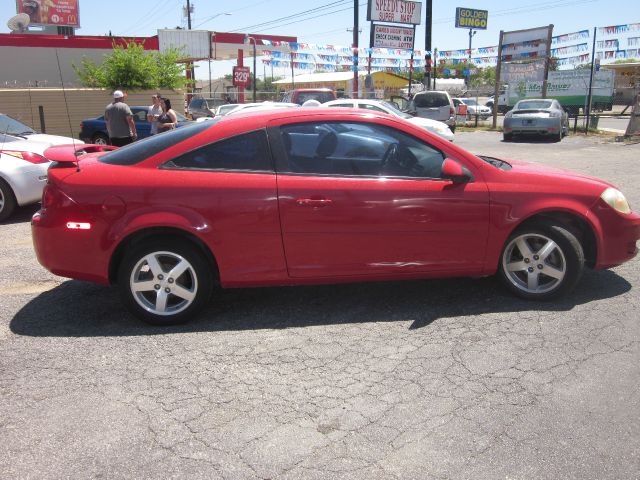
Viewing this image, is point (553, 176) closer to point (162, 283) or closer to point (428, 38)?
point (162, 283)

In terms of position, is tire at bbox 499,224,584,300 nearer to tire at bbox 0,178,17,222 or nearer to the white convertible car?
the white convertible car

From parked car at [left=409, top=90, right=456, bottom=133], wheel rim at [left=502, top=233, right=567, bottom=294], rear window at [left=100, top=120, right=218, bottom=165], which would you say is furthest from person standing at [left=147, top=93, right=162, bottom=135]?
parked car at [left=409, top=90, right=456, bottom=133]

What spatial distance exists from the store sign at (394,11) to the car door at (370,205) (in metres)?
26.3

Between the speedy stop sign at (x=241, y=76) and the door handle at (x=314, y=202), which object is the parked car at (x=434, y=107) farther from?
the door handle at (x=314, y=202)

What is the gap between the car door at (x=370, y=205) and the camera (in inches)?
163

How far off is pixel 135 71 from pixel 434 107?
35.8 feet

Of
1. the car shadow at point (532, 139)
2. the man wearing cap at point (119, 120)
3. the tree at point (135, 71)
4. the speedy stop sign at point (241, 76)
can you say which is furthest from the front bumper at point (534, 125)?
the man wearing cap at point (119, 120)

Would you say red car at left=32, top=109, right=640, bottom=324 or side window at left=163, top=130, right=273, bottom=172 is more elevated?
side window at left=163, top=130, right=273, bottom=172

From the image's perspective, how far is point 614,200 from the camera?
457 centimetres

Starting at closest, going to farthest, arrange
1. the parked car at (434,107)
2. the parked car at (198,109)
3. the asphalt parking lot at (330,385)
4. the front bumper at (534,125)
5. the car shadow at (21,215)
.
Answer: the asphalt parking lot at (330,385) → the car shadow at (21,215) → the front bumper at (534,125) → the parked car at (434,107) → the parked car at (198,109)

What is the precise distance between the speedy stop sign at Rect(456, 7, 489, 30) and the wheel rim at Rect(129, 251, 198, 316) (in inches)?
1501

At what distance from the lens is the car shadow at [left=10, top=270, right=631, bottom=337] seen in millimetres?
4262

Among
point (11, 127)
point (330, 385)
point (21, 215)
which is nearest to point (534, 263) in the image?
point (330, 385)

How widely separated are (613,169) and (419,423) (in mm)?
11021
